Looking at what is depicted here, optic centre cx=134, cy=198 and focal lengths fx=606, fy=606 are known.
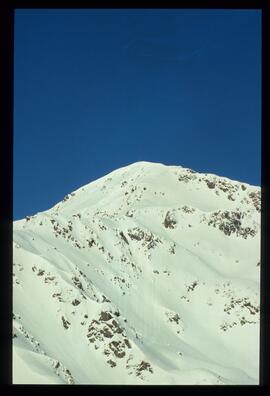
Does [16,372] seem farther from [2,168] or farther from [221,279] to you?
[221,279]

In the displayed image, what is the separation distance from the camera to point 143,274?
1539 inches

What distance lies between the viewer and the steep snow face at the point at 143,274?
96.8 ft

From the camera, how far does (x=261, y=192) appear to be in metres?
1.35

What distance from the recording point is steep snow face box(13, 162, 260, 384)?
29.5 meters

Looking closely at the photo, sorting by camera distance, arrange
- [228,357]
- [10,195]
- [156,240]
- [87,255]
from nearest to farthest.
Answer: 1. [10,195]
2. [228,357]
3. [87,255]
4. [156,240]

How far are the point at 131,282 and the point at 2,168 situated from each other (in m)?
30.5

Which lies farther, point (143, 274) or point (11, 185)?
point (143, 274)

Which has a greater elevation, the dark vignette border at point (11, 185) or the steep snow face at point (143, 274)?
the steep snow face at point (143, 274)

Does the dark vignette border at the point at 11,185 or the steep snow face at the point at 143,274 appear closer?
the dark vignette border at the point at 11,185

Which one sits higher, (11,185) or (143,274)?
(143,274)

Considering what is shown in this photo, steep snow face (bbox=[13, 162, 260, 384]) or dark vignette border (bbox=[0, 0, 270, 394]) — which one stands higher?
steep snow face (bbox=[13, 162, 260, 384])

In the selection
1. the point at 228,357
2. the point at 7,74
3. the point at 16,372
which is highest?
the point at 228,357

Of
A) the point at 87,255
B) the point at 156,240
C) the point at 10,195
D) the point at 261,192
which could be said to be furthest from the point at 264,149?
the point at 156,240

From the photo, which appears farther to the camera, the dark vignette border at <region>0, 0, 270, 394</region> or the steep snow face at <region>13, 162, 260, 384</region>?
the steep snow face at <region>13, 162, 260, 384</region>
